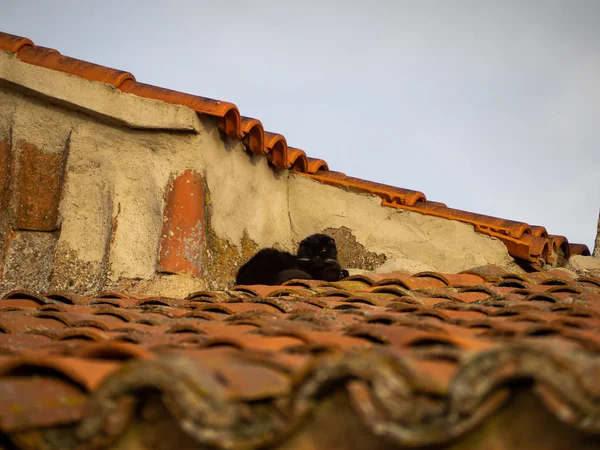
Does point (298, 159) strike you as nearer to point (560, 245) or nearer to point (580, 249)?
point (560, 245)

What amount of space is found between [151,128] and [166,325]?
2855 millimetres

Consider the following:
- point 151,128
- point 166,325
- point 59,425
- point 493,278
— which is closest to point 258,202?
point 151,128

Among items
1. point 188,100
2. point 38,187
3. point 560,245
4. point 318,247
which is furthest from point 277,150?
point 560,245

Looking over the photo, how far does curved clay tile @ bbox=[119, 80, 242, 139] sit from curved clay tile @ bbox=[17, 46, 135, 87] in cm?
9

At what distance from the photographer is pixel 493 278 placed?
16.3ft

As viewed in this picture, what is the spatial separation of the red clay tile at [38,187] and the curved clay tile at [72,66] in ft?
2.07

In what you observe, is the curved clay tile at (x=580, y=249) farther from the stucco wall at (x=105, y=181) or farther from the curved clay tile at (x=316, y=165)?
the stucco wall at (x=105, y=181)

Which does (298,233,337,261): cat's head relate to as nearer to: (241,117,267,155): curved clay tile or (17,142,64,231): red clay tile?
(241,117,267,155): curved clay tile

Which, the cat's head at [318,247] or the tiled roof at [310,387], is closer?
the tiled roof at [310,387]

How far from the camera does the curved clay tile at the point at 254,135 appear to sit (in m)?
6.19

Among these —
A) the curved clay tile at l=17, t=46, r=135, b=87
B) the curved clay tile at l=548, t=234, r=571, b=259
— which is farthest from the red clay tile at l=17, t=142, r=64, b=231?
the curved clay tile at l=548, t=234, r=571, b=259

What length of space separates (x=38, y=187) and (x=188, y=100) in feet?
4.33

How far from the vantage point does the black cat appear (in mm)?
6062

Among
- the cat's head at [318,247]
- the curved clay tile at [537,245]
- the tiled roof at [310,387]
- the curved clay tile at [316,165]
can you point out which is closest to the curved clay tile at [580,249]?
the curved clay tile at [537,245]
